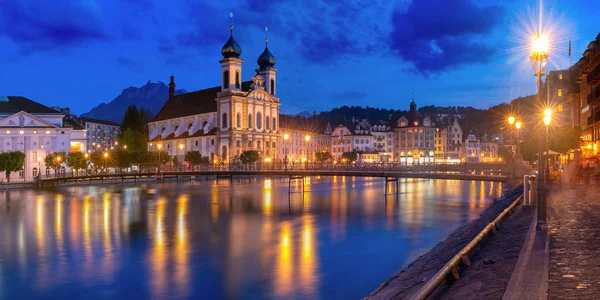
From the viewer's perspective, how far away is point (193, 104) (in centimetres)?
12625

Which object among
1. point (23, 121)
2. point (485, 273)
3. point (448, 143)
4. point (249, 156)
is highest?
point (23, 121)

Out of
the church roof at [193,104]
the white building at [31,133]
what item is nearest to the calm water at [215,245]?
the white building at [31,133]

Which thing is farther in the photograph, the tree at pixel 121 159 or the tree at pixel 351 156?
the tree at pixel 351 156

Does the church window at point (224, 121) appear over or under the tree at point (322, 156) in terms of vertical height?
over

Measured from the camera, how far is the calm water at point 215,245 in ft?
65.8

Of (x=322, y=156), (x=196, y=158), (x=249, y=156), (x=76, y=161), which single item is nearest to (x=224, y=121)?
(x=196, y=158)

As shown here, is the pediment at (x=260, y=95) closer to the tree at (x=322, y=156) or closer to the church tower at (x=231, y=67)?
the church tower at (x=231, y=67)

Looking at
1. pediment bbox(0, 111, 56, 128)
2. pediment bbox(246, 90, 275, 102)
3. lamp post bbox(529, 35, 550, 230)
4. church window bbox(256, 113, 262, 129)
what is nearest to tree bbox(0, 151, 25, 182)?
pediment bbox(0, 111, 56, 128)

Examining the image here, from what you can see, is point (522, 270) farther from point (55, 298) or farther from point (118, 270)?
point (118, 270)

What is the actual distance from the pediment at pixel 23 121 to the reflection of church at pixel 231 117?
2521 cm

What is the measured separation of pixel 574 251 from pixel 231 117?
319 ft

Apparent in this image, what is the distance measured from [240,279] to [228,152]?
284 feet

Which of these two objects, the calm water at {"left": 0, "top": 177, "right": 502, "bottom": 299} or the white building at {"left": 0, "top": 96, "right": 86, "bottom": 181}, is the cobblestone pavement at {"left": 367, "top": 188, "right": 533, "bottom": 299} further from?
the white building at {"left": 0, "top": 96, "right": 86, "bottom": 181}

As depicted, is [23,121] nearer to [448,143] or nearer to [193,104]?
[193,104]
